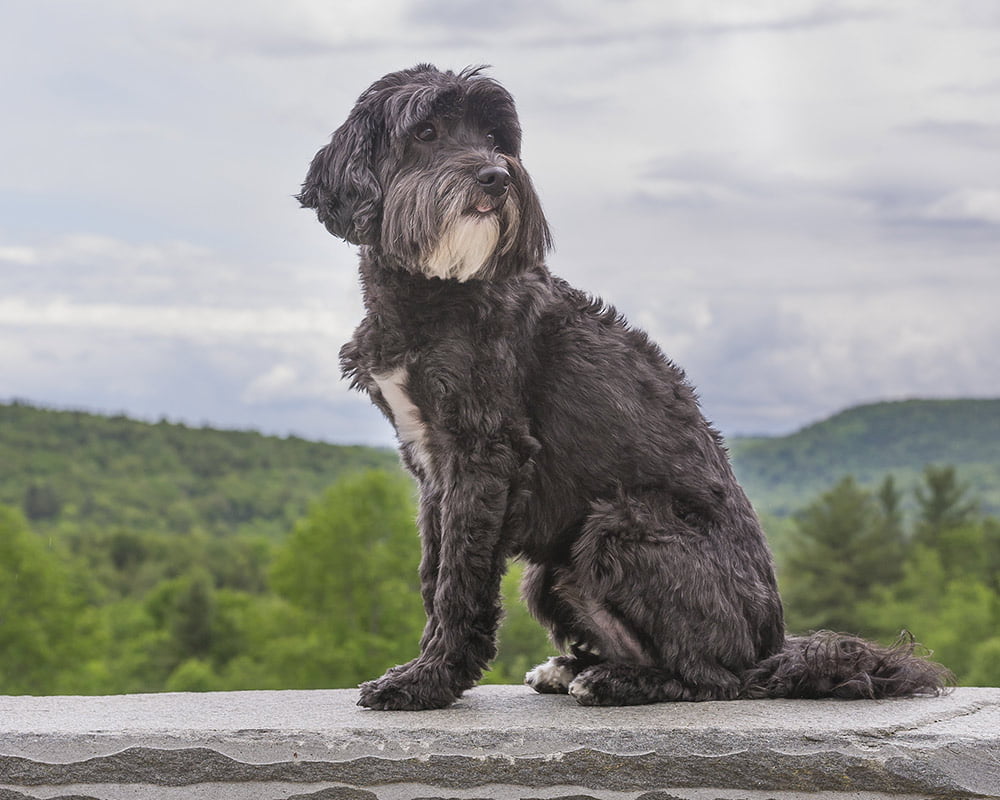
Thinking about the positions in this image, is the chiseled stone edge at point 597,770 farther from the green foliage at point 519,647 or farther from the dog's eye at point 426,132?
the green foliage at point 519,647

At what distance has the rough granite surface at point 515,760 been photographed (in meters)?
4.81

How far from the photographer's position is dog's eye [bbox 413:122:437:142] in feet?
16.5

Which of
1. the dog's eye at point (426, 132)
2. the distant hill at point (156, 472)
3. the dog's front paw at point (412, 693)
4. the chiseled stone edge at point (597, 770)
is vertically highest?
the distant hill at point (156, 472)

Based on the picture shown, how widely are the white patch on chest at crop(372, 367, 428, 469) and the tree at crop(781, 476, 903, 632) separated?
3838 cm

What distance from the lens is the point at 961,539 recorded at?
48.4 meters

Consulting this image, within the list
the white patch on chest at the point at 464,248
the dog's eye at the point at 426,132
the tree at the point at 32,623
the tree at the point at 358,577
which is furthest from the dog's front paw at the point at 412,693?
the tree at the point at 32,623

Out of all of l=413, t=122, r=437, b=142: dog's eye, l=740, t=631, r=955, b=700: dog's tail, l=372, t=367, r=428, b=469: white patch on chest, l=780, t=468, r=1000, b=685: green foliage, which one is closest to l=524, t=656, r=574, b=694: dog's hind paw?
l=740, t=631, r=955, b=700: dog's tail

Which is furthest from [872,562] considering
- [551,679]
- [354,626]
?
[551,679]

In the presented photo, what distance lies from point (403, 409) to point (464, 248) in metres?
0.79

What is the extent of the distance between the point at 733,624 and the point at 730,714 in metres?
0.38

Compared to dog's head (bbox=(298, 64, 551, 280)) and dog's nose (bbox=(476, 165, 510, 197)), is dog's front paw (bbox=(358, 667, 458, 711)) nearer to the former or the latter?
dog's head (bbox=(298, 64, 551, 280))

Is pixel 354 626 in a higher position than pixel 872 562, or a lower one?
lower

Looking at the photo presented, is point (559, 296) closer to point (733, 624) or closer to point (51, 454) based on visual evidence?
point (733, 624)

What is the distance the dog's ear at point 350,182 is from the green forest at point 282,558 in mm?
2080
